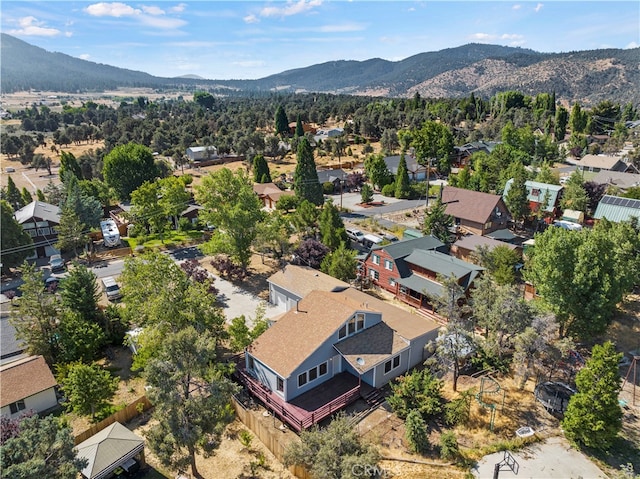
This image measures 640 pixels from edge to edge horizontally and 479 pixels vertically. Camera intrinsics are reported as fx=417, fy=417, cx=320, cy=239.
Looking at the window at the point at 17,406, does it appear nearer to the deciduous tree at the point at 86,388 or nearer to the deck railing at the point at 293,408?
the deciduous tree at the point at 86,388

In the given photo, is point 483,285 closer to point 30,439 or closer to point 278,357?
point 278,357

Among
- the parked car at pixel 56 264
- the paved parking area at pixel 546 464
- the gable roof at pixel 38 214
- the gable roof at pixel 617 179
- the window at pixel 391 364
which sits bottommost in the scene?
the parked car at pixel 56 264

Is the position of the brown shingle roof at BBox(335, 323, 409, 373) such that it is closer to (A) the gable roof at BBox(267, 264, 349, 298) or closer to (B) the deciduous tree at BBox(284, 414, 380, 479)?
(B) the deciduous tree at BBox(284, 414, 380, 479)

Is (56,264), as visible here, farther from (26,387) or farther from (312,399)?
(312,399)

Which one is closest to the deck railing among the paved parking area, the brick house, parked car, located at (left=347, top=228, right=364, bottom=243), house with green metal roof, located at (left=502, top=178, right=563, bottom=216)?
the paved parking area

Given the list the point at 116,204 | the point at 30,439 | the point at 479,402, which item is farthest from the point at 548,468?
the point at 116,204

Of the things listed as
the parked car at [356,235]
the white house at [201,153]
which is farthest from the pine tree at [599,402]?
the white house at [201,153]
